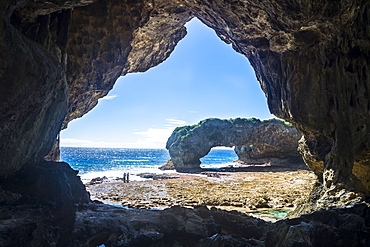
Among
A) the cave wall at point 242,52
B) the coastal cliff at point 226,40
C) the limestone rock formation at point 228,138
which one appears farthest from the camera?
the limestone rock formation at point 228,138

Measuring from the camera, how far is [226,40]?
16047 millimetres

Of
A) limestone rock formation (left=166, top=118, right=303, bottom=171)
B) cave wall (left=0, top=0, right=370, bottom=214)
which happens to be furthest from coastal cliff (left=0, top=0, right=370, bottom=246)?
limestone rock formation (left=166, top=118, right=303, bottom=171)

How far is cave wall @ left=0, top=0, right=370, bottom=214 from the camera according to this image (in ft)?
23.2

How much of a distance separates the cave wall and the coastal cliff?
5 cm

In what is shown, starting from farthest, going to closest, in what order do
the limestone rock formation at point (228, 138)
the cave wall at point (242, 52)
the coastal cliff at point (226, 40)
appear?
the limestone rock formation at point (228, 138) < the cave wall at point (242, 52) < the coastal cliff at point (226, 40)

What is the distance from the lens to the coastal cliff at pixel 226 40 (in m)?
6.48

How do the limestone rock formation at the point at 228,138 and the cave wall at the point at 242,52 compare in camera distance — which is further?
the limestone rock formation at the point at 228,138

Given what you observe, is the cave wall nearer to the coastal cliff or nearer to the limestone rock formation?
the coastal cliff

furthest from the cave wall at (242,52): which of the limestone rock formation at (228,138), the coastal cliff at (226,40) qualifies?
the limestone rock formation at (228,138)

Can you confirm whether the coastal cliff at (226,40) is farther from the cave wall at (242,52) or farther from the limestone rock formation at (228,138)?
the limestone rock formation at (228,138)

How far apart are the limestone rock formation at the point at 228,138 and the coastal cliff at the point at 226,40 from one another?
35.9 m

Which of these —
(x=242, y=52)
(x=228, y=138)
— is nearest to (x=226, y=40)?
(x=242, y=52)

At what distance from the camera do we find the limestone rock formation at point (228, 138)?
49.7m

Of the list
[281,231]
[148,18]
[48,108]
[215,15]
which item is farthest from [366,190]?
[148,18]
